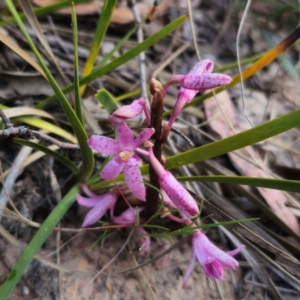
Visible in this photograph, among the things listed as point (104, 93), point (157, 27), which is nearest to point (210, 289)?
point (104, 93)

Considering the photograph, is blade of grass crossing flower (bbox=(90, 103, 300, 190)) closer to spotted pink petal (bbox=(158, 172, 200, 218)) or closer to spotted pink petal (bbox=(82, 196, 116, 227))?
spotted pink petal (bbox=(158, 172, 200, 218))

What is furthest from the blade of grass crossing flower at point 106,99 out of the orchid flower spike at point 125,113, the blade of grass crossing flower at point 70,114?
the orchid flower spike at point 125,113

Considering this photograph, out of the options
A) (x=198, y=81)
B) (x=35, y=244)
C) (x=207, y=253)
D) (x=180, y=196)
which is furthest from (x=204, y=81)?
(x=35, y=244)

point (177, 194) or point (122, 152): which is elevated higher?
point (122, 152)

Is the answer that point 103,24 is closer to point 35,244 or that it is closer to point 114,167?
point 114,167

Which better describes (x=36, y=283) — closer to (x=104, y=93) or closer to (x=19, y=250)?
(x=19, y=250)

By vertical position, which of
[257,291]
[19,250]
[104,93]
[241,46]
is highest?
[104,93]
